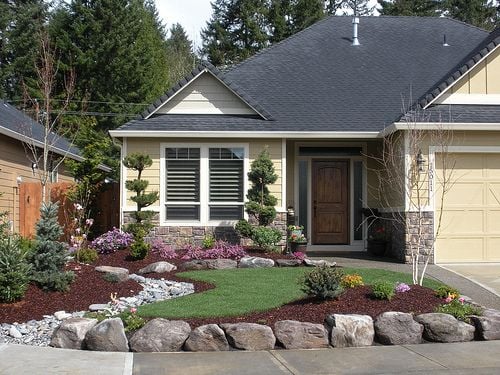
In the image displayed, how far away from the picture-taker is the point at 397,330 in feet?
25.0

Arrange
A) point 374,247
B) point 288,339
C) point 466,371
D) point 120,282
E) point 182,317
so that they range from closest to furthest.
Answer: point 466,371, point 288,339, point 182,317, point 120,282, point 374,247

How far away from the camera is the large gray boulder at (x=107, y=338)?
283 inches

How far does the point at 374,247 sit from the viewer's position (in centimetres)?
1488

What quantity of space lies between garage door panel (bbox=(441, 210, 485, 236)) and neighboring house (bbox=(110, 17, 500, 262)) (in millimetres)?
22

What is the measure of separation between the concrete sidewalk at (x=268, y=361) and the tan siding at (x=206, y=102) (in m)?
8.92

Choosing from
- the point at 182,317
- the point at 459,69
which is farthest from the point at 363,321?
the point at 459,69

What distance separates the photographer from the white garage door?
44.0 ft

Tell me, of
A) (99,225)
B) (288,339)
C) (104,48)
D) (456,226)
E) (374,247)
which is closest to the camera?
(288,339)

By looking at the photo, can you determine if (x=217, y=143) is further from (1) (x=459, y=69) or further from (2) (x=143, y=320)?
(2) (x=143, y=320)

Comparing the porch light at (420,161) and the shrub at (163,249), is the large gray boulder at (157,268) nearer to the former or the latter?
the shrub at (163,249)

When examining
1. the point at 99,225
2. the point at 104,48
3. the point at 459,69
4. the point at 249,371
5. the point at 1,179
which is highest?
the point at 104,48

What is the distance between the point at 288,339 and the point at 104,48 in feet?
93.0

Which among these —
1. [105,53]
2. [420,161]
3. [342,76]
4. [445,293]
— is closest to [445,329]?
[445,293]

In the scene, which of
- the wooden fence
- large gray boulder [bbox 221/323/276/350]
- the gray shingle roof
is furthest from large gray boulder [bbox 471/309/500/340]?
the gray shingle roof
